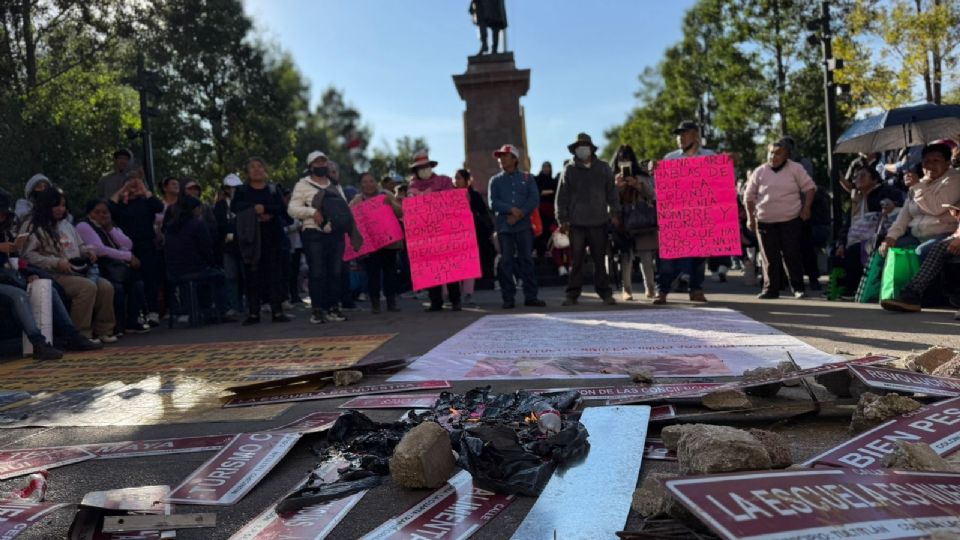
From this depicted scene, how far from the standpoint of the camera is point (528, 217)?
1064 centimetres

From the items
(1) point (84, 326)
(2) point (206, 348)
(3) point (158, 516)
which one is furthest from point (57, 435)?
(1) point (84, 326)

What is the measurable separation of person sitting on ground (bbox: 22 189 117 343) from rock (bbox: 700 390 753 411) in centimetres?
758

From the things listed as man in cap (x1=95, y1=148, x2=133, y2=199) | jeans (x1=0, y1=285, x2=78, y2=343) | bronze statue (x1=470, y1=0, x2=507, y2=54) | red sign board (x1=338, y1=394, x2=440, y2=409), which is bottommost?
red sign board (x1=338, y1=394, x2=440, y2=409)

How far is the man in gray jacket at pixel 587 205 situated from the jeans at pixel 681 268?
0.64 meters

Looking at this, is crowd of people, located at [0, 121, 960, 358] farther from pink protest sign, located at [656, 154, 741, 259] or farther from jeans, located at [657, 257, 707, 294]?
pink protest sign, located at [656, 154, 741, 259]

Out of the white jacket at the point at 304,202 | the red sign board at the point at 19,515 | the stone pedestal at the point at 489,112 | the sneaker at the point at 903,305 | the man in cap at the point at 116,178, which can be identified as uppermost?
the stone pedestal at the point at 489,112

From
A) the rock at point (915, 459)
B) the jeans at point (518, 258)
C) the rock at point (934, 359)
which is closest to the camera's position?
the rock at point (915, 459)

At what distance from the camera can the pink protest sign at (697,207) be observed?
395 inches

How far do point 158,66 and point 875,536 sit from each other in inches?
1600

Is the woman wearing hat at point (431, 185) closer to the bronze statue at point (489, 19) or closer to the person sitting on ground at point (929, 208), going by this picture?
the person sitting on ground at point (929, 208)

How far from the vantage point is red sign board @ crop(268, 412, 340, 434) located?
151 inches

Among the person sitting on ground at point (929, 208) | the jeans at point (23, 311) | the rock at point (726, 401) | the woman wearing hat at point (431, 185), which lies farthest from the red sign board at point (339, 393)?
the woman wearing hat at point (431, 185)

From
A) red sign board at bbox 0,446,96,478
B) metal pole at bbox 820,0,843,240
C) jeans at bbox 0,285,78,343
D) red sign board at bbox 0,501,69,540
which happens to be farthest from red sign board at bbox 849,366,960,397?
metal pole at bbox 820,0,843,240

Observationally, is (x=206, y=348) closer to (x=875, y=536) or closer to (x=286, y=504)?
(x=286, y=504)
